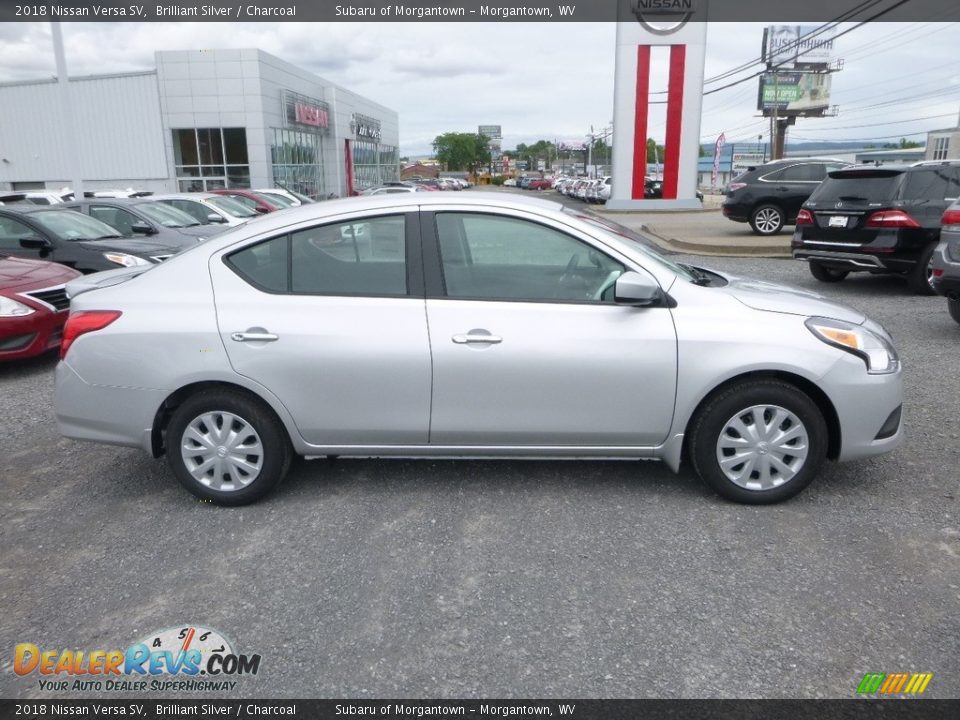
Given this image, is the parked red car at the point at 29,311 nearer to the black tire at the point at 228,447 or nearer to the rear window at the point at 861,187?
the black tire at the point at 228,447

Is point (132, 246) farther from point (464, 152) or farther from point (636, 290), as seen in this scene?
point (464, 152)

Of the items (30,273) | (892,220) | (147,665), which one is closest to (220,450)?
(147,665)

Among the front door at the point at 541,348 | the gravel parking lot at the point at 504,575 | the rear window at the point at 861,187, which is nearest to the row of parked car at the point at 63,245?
the gravel parking lot at the point at 504,575

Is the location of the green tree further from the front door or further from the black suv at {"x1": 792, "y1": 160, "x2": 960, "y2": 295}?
the front door

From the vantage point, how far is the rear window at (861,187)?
9.72 meters

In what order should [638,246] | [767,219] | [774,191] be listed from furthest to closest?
1. [767,219]
2. [774,191]
3. [638,246]

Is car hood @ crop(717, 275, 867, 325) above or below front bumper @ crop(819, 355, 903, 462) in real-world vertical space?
above

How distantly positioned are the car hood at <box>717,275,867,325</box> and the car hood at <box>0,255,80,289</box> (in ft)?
→ 21.1

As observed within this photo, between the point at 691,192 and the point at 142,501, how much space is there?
32.5 m

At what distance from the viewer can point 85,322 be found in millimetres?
4027

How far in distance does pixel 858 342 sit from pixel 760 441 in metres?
0.74

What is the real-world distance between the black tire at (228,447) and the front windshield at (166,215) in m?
9.00

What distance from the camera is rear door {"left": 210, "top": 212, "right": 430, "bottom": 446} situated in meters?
3.90

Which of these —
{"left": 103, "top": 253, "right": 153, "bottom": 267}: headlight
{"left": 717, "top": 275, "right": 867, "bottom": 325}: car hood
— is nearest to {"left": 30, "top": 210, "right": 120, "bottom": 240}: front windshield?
{"left": 103, "top": 253, "right": 153, "bottom": 267}: headlight
